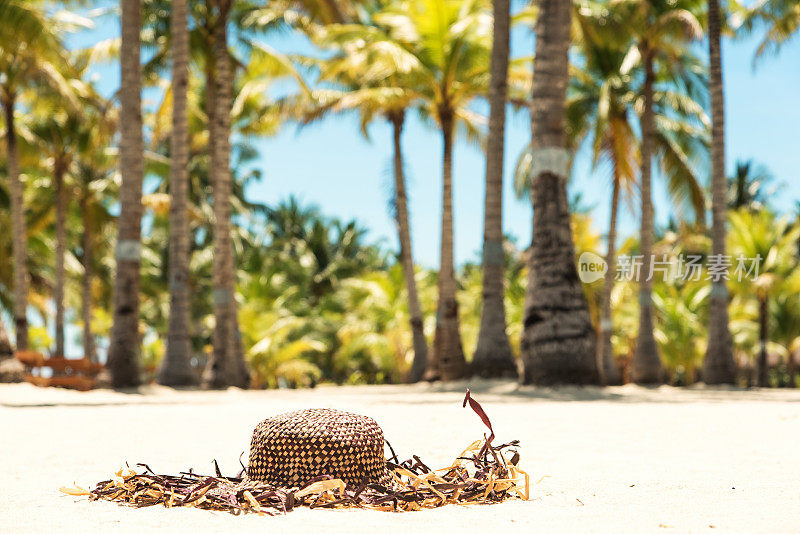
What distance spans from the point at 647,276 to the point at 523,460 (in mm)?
16653

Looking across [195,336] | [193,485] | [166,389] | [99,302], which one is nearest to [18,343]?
[166,389]

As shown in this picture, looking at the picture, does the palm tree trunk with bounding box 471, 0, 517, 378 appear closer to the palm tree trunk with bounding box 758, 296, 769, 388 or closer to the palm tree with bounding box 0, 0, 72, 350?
the palm tree with bounding box 0, 0, 72, 350

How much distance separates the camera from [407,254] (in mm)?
22047

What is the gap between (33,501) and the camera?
3.62 metres

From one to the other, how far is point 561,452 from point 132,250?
419 inches

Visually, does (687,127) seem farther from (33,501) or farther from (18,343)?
(33,501)

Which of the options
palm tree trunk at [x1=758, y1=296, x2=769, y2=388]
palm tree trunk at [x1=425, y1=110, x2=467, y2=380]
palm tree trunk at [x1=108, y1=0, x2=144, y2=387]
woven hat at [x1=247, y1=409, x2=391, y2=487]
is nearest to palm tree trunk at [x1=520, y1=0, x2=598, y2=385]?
palm tree trunk at [x1=425, y1=110, x2=467, y2=380]

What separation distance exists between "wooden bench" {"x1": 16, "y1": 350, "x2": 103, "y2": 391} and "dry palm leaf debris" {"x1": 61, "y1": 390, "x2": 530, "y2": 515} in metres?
11.0

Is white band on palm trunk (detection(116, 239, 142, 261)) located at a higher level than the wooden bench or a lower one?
higher

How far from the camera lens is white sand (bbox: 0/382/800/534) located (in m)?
3.05

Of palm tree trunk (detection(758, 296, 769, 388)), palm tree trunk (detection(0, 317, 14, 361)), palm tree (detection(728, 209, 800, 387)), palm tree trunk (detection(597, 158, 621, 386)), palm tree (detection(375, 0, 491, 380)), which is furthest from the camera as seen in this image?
palm tree trunk (detection(758, 296, 769, 388))

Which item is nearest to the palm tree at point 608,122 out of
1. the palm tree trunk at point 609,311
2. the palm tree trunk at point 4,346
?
the palm tree trunk at point 609,311

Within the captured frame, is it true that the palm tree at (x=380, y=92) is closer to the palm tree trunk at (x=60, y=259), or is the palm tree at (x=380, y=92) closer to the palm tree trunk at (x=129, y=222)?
the palm tree trunk at (x=129, y=222)

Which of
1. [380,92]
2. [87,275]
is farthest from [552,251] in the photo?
[87,275]
